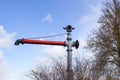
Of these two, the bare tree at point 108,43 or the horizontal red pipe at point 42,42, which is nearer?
the horizontal red pipe at point 42,42

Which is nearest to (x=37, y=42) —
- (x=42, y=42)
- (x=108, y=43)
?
(x=42, y=42)

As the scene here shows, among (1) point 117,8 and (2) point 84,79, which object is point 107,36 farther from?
(2) point 84,79

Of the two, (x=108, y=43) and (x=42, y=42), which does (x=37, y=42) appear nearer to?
(x=42, y=42)

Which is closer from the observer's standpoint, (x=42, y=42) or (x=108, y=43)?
(x=42, y=42)

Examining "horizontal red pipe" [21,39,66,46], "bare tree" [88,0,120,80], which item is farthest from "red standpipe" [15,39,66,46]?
"bare tree" [88,0,120,80]

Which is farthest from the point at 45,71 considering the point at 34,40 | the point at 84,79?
the point at 34,40

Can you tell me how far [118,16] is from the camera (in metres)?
33.2

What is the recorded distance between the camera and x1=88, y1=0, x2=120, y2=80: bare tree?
105 feet

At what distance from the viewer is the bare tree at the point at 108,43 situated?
32000mm

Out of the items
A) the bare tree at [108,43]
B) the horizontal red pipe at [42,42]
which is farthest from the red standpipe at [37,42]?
the bare tree at [108,43]

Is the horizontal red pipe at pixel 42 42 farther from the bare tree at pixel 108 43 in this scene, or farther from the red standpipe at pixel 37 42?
the bare tree at pixel 108 43

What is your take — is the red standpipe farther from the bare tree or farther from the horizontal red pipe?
the bare tree

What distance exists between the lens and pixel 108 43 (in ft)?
107

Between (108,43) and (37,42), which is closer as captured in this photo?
(37,42)
